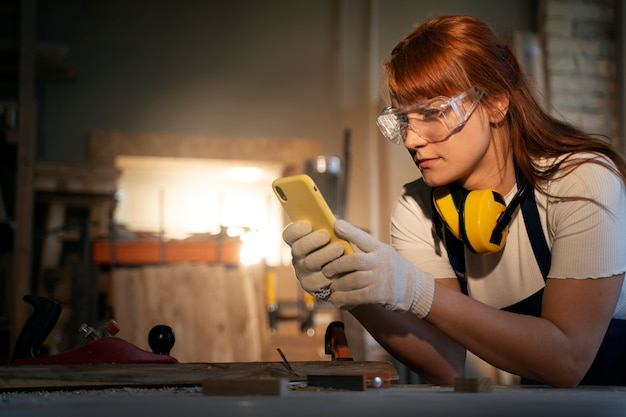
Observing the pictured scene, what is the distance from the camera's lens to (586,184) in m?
1.38

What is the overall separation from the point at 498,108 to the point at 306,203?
522 millimetres

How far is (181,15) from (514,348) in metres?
4.52

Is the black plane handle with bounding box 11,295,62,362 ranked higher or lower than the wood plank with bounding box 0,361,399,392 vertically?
higher

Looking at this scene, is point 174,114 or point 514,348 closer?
point 514,348

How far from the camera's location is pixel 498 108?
5.03ft

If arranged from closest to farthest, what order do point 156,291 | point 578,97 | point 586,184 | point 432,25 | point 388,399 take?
1. point 388,399
2. point 586,184
3. point 432,25
4. point 156,291
5. point 578,97

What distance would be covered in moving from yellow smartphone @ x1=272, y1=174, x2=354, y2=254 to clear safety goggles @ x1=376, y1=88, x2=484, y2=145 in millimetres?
318

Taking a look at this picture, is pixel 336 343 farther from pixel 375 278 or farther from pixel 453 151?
pixel 453 151

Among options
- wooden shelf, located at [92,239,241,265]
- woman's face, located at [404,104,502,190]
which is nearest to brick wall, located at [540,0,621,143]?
wooden shelf, located at [92,239,241,265]

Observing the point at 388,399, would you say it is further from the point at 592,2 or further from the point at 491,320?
the point at 592,2

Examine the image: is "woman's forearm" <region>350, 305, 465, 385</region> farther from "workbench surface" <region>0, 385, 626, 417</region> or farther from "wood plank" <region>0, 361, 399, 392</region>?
"workbench surface" <region>0, 385, 626, 417</region>

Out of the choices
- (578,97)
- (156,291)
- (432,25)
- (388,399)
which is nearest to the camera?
(388,399)

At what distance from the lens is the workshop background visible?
Answer: 4129 millimetres

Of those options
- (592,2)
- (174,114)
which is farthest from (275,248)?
(592,2)
